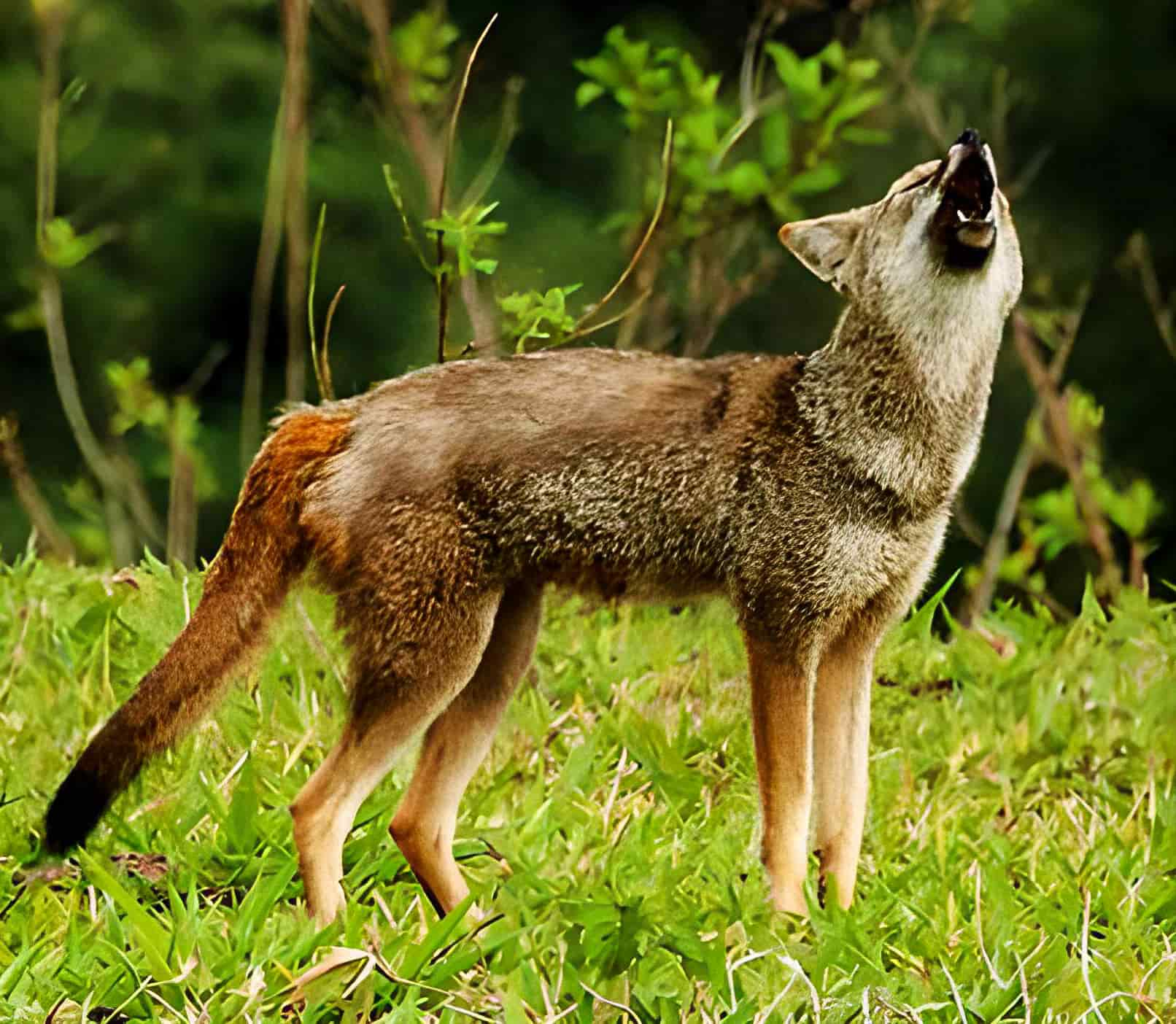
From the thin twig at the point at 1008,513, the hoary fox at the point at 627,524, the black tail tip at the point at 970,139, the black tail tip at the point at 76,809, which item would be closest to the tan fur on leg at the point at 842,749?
the hoary fox at the point at 627,524

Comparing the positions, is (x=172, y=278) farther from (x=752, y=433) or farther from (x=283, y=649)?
(x=752, y=433)

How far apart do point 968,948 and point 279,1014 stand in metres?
1.55

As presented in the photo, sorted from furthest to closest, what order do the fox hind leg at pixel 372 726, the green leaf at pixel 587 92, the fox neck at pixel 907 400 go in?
the green leaf at pixel 587 92
the fox neck at pixel 907 400
the fox hind leg at pixel 372 726

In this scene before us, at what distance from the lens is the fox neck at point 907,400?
16.2ft

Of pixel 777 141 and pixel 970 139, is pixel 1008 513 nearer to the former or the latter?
pixel 777 141

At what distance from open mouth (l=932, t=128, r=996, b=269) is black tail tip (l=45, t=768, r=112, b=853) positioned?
7.50 ft

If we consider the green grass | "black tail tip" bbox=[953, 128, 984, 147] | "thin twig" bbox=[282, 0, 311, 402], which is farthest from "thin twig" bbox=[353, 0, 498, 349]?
"black tail tip" bbox=[953, 128, 984, 147]

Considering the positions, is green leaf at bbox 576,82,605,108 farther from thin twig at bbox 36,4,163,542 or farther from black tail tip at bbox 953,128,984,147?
black tail tip at bbox 953,128,984,147

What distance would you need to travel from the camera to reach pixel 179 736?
4734 mm

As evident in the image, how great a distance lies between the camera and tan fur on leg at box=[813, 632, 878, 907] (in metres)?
5.05

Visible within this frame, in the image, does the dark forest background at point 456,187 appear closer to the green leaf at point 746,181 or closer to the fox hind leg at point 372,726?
the green leaf at point 746,181

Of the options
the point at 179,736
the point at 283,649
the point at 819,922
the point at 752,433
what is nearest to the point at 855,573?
the point at 752,433

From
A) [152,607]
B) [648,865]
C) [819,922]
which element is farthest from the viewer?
[152,607]

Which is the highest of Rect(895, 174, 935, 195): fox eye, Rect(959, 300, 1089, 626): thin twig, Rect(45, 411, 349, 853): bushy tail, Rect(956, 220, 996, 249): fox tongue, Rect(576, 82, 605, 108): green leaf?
Rect(895, 174, 935, 195): fox eye
